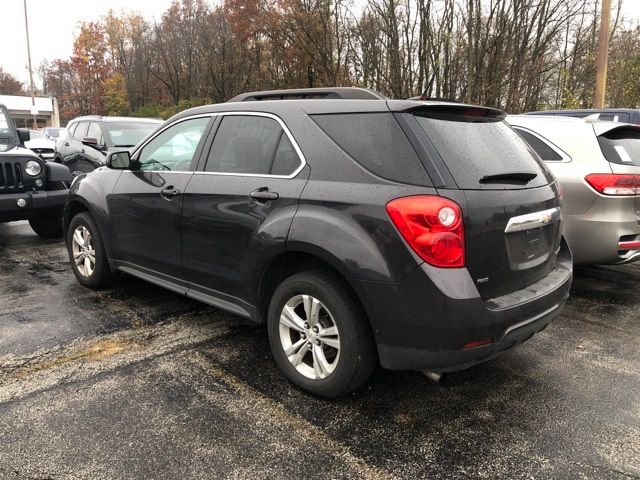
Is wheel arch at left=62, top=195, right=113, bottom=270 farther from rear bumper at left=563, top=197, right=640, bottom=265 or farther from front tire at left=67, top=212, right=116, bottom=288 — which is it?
rear bumper at left=563, top=197, right=640, bottom=265

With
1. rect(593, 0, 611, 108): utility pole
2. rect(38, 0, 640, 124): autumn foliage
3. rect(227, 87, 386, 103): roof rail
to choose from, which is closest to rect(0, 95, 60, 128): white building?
rect(38, 0, 640, 124): autumn foliage

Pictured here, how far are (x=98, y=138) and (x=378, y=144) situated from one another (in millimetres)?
9097

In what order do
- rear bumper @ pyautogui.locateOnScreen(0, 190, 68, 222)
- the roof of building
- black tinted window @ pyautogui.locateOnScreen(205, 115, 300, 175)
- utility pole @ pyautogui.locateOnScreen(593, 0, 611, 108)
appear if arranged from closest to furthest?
black tinted window @ pyautogui.locateOnScreen(205, 115, 300, 175) → rear bumper @ pyautogui.locateOnScreen(0, 190, 68, 222) → utility pole @ pyautogui.locateOnScreen(593, 0, 611, 108) → the roof of building

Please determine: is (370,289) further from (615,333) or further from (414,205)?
(615,333)

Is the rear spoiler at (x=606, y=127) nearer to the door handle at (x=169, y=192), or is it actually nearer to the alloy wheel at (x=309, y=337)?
the alloy wheel at (x=309, y=337)

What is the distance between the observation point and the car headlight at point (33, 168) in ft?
22.1

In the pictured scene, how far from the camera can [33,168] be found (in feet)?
22.4

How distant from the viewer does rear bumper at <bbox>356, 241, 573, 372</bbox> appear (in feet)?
8.26

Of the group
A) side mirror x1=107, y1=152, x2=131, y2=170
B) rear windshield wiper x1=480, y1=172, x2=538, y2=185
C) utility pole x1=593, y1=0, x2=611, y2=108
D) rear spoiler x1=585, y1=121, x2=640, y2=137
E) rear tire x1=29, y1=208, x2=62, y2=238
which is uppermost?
utility pole x1=593, y1=0, x2=611, y2=108

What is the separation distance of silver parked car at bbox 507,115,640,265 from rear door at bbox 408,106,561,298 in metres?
1.51

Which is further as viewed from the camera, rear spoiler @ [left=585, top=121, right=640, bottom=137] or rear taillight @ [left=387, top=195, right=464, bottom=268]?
rear spoiler @ [left=585, top=121, right=640, bottom=137]

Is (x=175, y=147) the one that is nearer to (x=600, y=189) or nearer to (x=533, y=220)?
(x=533, y=220)

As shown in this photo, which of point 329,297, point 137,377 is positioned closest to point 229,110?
point 329,297

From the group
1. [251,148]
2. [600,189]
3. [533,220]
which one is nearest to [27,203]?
[251,148]
